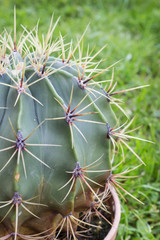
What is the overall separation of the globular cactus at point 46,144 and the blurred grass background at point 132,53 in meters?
0.58

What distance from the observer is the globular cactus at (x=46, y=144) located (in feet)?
3.78

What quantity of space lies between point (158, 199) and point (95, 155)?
124 cm

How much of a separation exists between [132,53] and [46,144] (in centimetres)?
Result: 271

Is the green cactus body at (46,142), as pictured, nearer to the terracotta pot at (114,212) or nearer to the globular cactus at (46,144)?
the globular cactus at (46,144)

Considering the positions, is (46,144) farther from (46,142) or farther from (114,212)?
(114,212)

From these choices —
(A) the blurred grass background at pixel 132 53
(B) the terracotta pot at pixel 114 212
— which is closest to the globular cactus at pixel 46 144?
(B) the terracotta pot at pixel 114 212

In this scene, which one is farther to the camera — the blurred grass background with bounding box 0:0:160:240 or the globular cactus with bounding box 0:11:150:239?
the blurred grass background with bounding box 0:0:160:240

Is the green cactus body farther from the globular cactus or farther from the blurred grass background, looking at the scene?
the blurred grass background

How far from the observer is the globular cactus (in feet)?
3.78

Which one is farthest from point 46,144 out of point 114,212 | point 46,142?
point 114,212

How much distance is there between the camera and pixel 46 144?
1180 millimetres

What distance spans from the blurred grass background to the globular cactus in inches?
22.7

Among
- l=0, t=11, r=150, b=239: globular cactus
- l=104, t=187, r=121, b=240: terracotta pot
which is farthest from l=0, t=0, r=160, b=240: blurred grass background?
l=0, t=11, r=150, b=239: globular cactus

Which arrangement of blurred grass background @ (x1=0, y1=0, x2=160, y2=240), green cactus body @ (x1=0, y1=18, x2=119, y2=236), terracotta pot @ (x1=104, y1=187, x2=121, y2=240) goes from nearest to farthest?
green cactus body @ (x1=0, y1=18, x2=119, y2=236) → terracotta pot @ (x1=104, y1=187, x2=121, y2=240) → blurred grass background @ (x1=0, y1=0, x2=160, y2=240)
